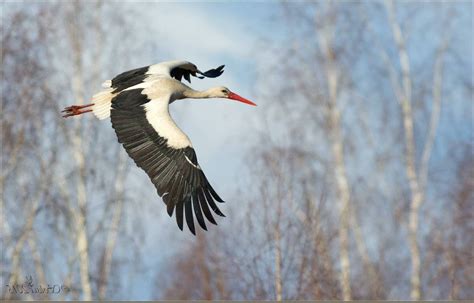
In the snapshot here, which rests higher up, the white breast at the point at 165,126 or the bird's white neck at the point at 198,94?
the bird's white neck at the point at 198,94

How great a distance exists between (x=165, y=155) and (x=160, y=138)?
0.17 m

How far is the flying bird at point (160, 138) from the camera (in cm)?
902

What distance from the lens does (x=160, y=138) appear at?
944 centimetres

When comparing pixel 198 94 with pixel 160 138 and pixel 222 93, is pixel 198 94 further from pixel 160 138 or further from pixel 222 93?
pixel 160 138

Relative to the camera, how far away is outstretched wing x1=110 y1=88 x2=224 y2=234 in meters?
9.02

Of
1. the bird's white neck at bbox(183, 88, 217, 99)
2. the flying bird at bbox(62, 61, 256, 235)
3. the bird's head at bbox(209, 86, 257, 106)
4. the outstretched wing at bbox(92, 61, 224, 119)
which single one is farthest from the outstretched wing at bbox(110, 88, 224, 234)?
the bird's head at bbox(209, 86, 257, 106)

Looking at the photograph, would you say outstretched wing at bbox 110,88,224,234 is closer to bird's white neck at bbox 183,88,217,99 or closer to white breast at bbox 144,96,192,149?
white breast at bbox 144,96,192,149

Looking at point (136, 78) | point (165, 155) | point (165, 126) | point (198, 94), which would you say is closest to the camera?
point (165, 155)

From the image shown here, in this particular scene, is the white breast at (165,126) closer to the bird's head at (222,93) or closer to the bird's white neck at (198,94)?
the bird's white neck at (198,94)

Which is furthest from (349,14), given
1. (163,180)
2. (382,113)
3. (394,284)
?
(163,180)

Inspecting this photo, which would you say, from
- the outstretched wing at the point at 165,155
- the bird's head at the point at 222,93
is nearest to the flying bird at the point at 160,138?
the outstretched wing at the point at 165,155

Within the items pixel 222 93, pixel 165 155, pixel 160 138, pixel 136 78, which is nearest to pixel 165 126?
pixel 160 138

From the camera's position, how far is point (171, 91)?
33.1 ft

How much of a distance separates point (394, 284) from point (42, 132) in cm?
535
